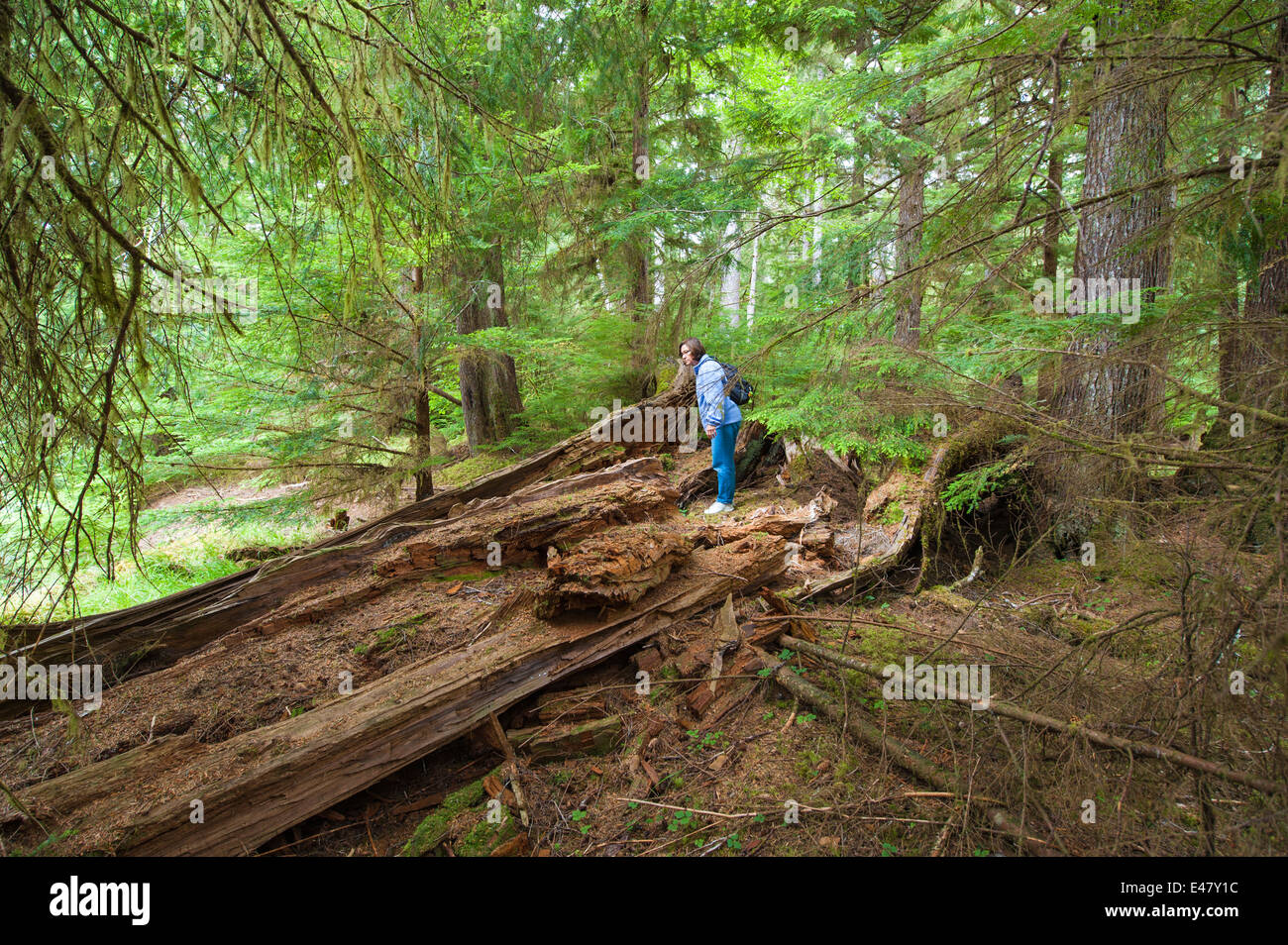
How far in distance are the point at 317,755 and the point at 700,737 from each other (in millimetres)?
2124

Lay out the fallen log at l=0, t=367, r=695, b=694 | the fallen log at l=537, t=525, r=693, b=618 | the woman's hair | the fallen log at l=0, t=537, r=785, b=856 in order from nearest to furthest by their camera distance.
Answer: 1. the fallen log at l=0, t=537, r=785, b=856
2. the fallen log at l=0, t=367, r=695, b=694
3. the fallen log at l=537, t=525, r=693, b=618
4. the woman's hair

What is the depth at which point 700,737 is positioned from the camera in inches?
147

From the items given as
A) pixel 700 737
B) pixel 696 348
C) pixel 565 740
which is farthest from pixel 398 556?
pixel 696 348

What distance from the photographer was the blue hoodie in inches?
274

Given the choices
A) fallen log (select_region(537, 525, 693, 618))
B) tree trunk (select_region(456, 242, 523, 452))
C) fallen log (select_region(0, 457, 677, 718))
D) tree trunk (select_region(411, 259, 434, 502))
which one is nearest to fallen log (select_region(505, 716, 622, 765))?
fallen log (select_region(537, 525, 693, 618))

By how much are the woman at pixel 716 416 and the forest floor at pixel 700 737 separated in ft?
8.16

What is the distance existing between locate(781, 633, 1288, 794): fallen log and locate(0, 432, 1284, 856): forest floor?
10 centimetres

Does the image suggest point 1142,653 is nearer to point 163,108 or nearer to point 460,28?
point 163,108

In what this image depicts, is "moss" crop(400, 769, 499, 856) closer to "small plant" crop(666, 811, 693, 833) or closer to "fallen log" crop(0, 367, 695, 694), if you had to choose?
"small plant" crop(666, 811, 693, 833)

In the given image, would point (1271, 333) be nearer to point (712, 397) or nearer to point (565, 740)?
point (565, 740)

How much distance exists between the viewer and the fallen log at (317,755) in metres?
2.70

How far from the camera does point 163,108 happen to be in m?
2.12

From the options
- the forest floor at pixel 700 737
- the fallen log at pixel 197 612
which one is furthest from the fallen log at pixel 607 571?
the fallen log at pixel 197 612
